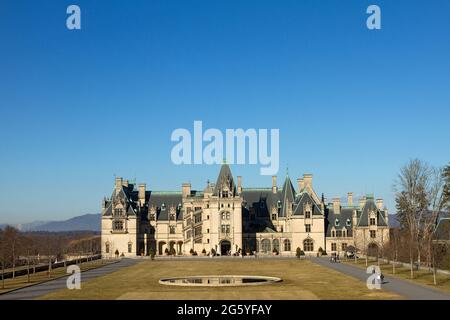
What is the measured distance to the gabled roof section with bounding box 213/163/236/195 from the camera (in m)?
114

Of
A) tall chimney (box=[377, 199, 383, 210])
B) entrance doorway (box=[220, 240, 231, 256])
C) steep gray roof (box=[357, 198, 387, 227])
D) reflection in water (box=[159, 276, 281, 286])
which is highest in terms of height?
tall chimney (box=[377, 199, 383, 210])

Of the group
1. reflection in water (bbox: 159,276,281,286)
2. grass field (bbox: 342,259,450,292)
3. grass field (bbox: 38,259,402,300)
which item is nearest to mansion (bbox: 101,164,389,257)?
grass field (bbox: 342,259,450,292)

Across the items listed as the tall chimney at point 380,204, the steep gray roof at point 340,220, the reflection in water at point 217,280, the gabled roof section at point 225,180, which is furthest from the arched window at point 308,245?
the reflection in water at point 217,280

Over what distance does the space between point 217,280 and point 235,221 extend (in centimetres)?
5141

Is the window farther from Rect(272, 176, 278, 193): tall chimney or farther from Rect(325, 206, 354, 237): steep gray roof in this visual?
Rect(325, 206, 354, 237): steep gray roof

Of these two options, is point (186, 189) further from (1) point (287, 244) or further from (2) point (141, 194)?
(1) point (287, 244)

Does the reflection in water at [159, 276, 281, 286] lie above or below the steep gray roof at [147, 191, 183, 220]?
below

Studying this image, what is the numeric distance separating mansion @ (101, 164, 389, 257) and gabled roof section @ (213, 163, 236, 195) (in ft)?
0.58

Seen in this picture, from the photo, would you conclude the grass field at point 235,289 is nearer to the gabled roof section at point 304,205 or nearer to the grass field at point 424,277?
the grass field at point 424,277

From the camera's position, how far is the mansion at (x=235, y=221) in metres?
113

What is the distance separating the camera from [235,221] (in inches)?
4454

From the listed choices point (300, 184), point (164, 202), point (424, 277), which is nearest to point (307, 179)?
point (300, 184)
